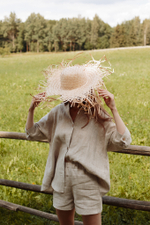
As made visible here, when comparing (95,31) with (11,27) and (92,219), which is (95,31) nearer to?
(11,27)

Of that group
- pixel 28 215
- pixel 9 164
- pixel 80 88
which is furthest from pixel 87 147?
pixel 9 164

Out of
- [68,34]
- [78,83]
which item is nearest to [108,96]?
[78,83]

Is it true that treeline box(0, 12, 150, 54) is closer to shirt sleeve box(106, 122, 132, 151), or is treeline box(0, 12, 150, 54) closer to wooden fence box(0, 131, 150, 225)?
wooden fence box(0, 131, 150, 225)

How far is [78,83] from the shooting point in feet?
6.16

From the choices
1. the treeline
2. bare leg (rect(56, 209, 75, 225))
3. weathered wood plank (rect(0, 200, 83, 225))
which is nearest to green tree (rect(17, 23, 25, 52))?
the treeline

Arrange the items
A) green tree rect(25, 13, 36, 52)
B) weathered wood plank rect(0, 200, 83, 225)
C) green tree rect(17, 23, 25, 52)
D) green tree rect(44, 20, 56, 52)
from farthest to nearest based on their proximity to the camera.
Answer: green tree rect(25, 13, 36, 52) → green tree rect(17, 23, 25, 52) → green tree rect(44, 20, 56, 52) → weathered wood plank rect(0, 200, 83, 225)

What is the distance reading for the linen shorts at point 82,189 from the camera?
181 centimetres

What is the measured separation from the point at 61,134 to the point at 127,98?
620cm

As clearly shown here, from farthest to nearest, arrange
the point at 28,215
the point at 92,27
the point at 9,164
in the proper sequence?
the point at 92,27, the point at 9,164, the point at 28,215

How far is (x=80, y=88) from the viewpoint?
185cm

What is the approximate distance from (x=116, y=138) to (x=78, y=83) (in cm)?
51

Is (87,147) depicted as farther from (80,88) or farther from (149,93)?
(149,93)

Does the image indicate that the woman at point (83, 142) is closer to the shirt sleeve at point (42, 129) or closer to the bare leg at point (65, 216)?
the bare leg at point (65, 216)

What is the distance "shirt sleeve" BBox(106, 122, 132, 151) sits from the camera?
5.78 feet
